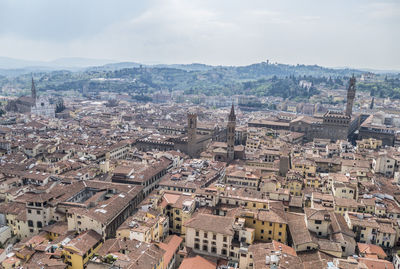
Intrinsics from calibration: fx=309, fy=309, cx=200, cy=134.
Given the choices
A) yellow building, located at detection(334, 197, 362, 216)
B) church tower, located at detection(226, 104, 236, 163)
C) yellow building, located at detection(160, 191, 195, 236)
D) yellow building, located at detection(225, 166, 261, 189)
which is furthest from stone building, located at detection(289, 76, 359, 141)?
yellow building, located at detection(160, 191, 195, 236)

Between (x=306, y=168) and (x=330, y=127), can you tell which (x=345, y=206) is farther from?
(x=330, y=127)

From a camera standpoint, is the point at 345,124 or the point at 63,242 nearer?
the point at 63,242

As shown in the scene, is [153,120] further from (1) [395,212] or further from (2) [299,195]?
(1) [395,212]

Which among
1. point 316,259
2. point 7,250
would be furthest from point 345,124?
point 7,250

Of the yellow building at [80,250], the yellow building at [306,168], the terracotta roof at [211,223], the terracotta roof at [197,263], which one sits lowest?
the terracotta roof at [197,263]

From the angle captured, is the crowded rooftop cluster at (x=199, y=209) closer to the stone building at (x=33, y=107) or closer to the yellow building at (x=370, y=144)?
the yellow building at (x=370, y=144)

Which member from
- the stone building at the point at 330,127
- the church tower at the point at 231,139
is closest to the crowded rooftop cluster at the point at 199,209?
the church tower at the point at 231,139
